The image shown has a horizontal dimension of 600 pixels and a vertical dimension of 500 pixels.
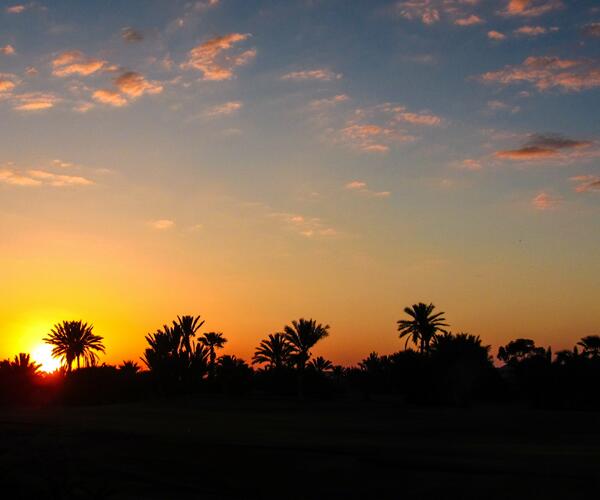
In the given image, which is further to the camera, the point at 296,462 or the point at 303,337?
the point at 303,337

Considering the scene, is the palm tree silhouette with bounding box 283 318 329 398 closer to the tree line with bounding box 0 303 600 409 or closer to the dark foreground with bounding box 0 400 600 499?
the tree line with bounding box 0 303 600 409

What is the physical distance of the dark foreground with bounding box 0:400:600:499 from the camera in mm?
14016

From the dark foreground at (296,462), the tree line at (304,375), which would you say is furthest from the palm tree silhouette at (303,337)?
the dark foreground at (296,462)

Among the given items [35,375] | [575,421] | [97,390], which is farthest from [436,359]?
[35,375]

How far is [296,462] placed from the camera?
18109 millimetres

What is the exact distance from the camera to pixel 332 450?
20.5 metres

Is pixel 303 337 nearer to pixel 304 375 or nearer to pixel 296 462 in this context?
pixel 304 375

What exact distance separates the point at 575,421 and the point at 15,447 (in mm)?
29180

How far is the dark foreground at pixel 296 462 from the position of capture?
14.0 m

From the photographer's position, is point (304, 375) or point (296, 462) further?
point (304, 375)

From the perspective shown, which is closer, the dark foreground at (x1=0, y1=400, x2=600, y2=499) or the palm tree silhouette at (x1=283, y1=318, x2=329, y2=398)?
the dark foreground at (x1=0, y1=400, x2=600, y2=499)

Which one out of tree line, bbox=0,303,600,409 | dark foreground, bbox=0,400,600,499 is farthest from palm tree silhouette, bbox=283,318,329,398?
dark foreground, bbox=0,400,600,499

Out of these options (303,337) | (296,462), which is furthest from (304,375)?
(296,462)

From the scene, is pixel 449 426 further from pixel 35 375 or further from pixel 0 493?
pixel 35 375
